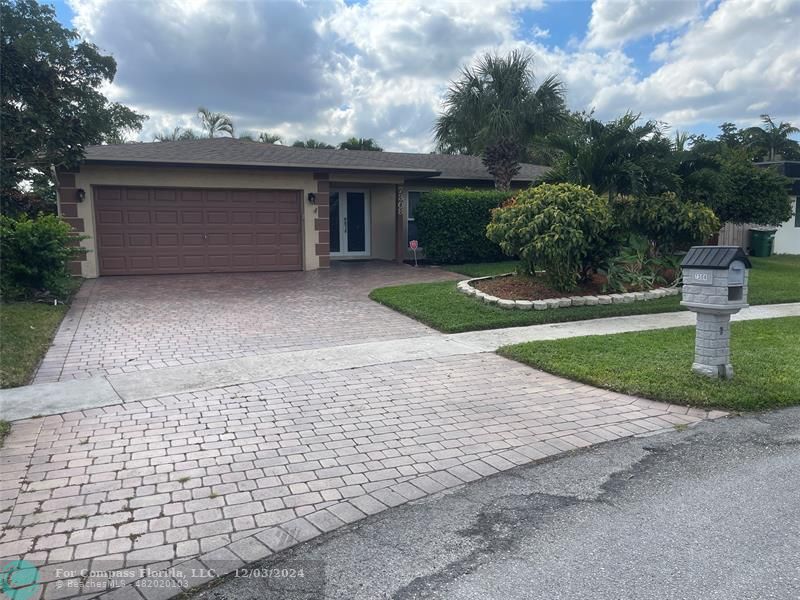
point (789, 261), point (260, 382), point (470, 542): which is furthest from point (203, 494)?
point (789, 261)

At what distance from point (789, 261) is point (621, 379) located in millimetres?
16412

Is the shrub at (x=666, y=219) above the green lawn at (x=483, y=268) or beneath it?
above

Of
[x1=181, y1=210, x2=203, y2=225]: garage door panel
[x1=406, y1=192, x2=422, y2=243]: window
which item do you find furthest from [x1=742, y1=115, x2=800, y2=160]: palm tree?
[x1=181, y1=210, x2=203, y2=225]: garage door panel

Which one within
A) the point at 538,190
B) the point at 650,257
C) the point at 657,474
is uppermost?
the point at 538,190

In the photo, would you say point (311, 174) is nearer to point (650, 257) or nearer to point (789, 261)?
point (650, 257)

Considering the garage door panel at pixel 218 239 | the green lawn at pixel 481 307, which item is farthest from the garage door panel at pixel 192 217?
the green lawn at pixel 481 307

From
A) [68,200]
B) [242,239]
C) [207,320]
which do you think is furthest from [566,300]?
[68,200]

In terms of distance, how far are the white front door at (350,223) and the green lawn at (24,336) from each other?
979cm

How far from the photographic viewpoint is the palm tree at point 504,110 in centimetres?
1795

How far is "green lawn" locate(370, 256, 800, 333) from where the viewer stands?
925cm

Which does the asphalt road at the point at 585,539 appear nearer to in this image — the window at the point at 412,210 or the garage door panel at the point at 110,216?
the garage door panel at the point at 110,216

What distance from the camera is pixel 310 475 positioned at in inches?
161

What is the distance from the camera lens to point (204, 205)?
607 inches

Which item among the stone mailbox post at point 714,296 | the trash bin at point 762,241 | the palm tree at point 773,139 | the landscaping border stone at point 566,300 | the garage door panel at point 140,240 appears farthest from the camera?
the palm tree at point 773,139
